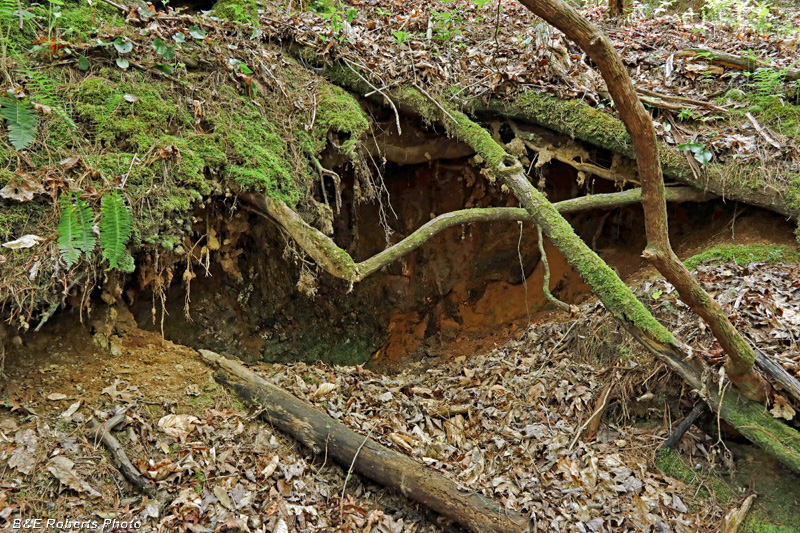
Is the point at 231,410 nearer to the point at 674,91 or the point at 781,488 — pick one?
the point at 781,488

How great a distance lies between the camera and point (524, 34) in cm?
690

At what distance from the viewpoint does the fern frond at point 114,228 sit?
11.2 feet

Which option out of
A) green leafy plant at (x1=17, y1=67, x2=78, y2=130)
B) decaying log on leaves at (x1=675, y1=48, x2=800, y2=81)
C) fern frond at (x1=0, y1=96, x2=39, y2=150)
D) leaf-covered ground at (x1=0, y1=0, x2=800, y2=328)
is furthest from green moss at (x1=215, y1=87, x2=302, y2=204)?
decaying log on leaves at (x1=675, y1=48, x2=800, y2=81)

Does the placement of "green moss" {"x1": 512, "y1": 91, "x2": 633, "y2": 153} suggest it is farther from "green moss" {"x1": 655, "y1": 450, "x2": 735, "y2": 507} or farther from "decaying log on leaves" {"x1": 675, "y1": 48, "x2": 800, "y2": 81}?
A: "green moss" {"x1": 655, "y1": 450, "x2": 735, "y2": 507}

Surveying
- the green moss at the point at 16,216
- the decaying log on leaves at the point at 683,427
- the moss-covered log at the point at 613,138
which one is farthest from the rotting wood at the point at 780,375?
the green moss at the point at 16,216

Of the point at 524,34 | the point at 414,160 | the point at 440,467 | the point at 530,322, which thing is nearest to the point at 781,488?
the point at 440,467

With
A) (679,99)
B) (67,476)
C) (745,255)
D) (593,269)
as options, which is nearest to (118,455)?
(67,476)

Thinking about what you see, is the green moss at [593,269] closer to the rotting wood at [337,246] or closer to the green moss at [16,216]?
the rotting wood at [337,246]

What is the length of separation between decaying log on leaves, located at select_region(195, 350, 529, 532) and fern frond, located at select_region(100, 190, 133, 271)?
1.73 m

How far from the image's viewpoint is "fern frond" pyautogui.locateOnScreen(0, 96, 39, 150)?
342 centimetres

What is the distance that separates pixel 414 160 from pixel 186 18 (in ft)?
10.4

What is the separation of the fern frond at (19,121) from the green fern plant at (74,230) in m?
0.53

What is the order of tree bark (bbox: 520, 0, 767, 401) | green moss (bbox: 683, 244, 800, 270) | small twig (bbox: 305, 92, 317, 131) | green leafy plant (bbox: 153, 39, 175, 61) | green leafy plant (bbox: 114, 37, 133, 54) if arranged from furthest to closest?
green moss (bbox: 683, 244, 800, 270) → small twig (bbox: 305, 92, 317, 131) → green leafy plant (bbox: 153, 39, 175, 61) → green leafy plant (bbox: 114, 37, 133, 54) → tree bark (bbox: 520, 0, 767, 401)

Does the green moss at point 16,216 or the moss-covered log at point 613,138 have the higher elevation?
the moss-covered log at point 613,138
